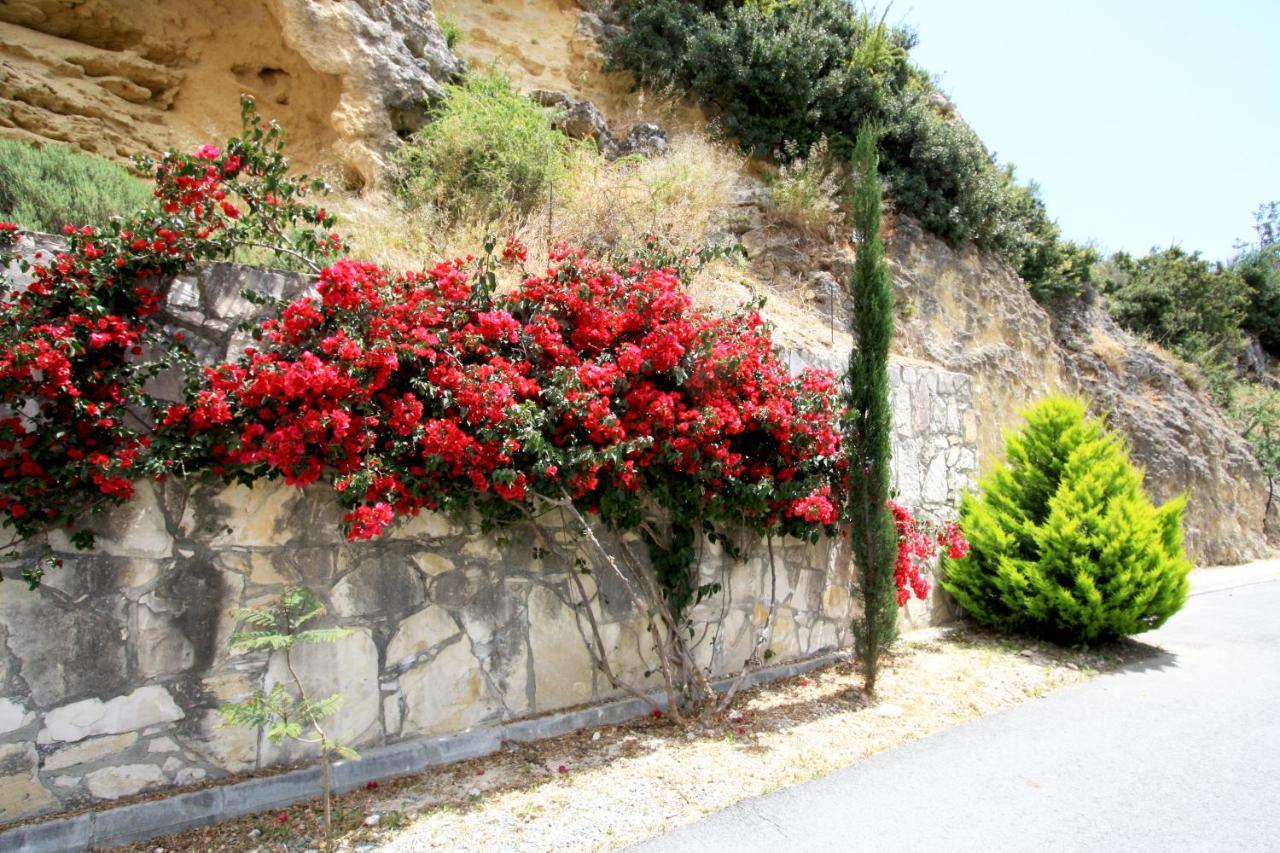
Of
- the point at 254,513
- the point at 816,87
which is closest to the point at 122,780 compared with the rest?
the point at 254,513

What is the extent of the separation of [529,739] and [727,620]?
1715 mm

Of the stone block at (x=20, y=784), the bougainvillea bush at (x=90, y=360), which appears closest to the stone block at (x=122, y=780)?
the stone block at (x=20, y=784)

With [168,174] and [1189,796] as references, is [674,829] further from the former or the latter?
[168,174]

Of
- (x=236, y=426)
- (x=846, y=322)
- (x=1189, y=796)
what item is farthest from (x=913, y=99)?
(x=236, y=426)

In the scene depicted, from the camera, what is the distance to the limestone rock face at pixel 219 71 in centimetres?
732

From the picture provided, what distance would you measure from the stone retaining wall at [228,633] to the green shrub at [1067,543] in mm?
3693

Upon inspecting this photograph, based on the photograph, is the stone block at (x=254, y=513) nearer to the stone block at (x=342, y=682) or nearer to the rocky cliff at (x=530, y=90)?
the stone block at (x=342, y=682)

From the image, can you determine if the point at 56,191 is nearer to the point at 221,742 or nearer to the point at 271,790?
the point at 221,742

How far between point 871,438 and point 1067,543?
2458 mm

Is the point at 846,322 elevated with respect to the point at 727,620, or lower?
elevated

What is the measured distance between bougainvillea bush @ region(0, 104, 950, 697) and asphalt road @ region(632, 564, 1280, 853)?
1.34 metres

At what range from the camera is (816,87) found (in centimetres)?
1073

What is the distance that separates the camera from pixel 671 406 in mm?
4398

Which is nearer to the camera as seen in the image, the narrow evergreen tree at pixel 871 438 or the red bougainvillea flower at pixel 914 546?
the narrow evergreen tree at pixel 871 438
